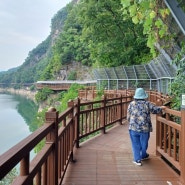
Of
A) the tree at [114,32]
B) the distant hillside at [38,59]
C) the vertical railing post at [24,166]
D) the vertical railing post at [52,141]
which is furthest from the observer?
the distant hillside at [38,59]

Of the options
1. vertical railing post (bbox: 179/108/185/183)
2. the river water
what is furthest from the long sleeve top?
the river water

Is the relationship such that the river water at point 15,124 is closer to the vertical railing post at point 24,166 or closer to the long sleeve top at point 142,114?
the long sleeve top at point 142,114

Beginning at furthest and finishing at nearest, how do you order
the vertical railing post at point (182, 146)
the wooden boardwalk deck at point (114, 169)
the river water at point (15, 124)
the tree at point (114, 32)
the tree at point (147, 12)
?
the river water at point (15, 124), the tree at point (114, 32), the wooden boardwalk deck at point (114, 169), the tree at point (147, 12), the vertical railing post at point (182, 146)

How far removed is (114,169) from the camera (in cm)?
468

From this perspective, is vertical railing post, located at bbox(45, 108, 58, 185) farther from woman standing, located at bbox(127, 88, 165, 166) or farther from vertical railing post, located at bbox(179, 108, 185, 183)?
woman standing, located at bbox(127, 88, 165, 166)

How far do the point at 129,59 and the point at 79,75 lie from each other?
102 ft

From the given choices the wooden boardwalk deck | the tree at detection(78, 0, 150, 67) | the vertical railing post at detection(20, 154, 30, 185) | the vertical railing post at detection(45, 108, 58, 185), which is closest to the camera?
the vertical railing post at detection(20, 154, 30, 185)

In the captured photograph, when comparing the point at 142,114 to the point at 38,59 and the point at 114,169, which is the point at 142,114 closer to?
the point at 114,169

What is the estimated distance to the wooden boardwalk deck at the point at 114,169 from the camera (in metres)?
4.11

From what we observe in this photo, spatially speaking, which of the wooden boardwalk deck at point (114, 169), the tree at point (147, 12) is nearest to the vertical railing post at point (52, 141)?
the wooden boardwalk deck at point (114, 169)

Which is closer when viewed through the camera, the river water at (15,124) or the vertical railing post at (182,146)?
the vertical railing post at (182,146)

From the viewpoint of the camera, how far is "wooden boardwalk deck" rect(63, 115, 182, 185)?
13.5 feet

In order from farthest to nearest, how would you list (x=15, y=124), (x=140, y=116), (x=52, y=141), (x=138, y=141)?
(x=15, y=124)
(x=138, y=141)
(x=140, y=116)
(x=52, y=141)

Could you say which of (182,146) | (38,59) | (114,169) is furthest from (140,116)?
(38,59)
